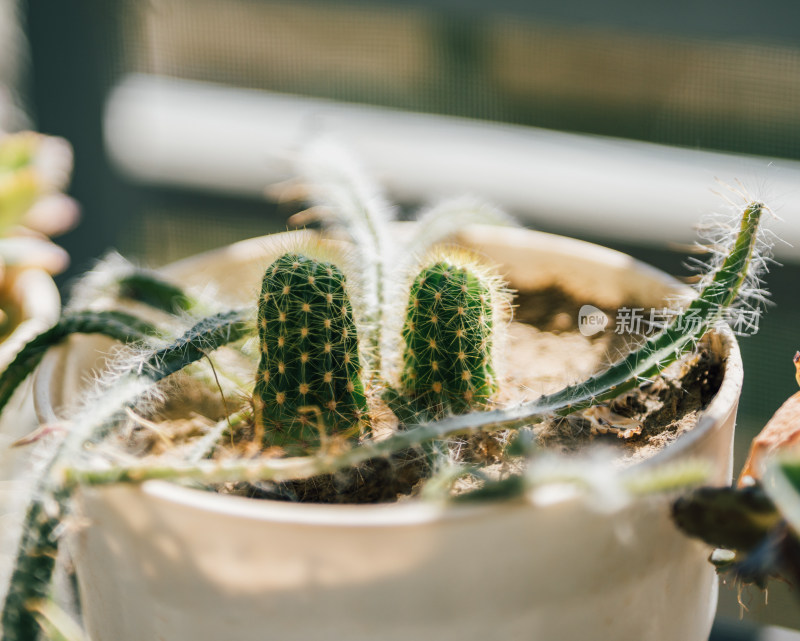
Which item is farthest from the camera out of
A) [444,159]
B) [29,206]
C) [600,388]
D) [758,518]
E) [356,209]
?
[444,159]

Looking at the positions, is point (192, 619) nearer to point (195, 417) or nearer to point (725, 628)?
point (195, 417)

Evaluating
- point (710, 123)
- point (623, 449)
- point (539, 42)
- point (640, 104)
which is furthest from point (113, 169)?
point (623, 449)

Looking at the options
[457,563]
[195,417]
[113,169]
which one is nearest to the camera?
[457,563]

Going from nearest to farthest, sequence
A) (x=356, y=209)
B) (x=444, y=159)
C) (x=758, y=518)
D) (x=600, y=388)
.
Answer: (x=758, y=518) < (x=600, y=388) < (x=356, y=209) < (x=444, y=159)

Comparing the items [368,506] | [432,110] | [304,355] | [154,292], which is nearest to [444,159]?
[432,110]

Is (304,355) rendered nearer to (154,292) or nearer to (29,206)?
(154,292)

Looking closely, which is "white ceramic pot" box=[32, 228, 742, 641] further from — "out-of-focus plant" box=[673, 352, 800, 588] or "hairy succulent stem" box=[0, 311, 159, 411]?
"hairy succulent stem" box=[0, 311, 159, 411]

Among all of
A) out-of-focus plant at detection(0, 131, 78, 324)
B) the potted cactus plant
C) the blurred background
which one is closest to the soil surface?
the potted cactus plant

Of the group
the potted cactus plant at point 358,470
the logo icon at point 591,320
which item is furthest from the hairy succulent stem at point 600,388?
Answer: the logo icon at point 591,320
